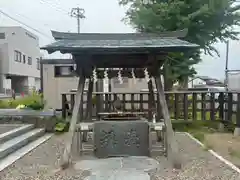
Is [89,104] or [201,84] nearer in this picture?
[89,104]

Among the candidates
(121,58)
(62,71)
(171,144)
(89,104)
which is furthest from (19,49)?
(171,144)

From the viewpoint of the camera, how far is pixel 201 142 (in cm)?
687

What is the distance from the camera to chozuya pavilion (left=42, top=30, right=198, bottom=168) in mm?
4707

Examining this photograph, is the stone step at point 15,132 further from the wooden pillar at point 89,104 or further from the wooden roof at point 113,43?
the wooden roof at point 113,43

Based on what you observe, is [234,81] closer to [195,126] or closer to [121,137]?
[195,126]

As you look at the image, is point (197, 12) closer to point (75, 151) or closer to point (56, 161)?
point (75, 151)

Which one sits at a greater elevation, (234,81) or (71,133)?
(234,81)

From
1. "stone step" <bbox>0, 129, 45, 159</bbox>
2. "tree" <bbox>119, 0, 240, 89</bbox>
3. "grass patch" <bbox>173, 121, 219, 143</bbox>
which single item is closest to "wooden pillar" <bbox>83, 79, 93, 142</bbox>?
"stone step" <bbox>0, 129, 45, 159</bbox>

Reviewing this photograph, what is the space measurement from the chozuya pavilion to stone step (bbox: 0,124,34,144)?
66.3 inches

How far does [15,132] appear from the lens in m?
6.76

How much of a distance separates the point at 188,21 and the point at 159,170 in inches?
281

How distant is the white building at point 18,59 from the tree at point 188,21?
64.3 feet

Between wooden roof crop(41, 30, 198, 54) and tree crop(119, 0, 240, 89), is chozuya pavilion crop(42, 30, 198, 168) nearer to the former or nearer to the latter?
wooden roof crop(41, 30, 198, 54)

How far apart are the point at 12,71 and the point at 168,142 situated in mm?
29701
